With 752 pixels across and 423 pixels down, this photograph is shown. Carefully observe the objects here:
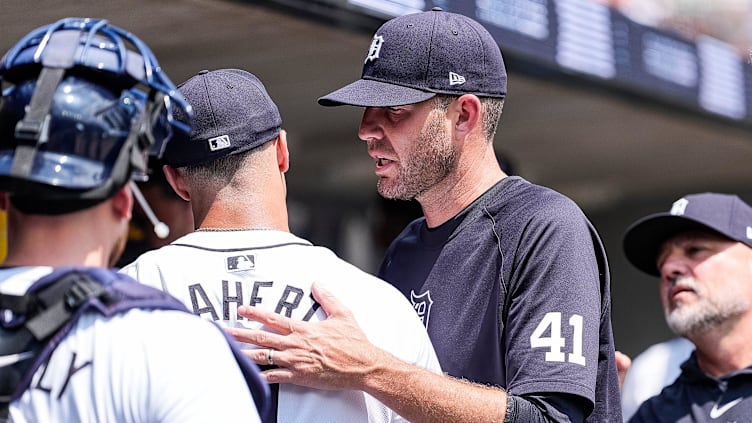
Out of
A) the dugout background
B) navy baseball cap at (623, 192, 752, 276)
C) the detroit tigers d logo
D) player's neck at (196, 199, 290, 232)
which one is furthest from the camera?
the dugout background

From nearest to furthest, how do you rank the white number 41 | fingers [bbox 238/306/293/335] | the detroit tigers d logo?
1. fingers [bbox 238/306/293/335]
2. the white number 41
3. the detroit tigers d logo

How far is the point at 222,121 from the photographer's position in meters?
2.09

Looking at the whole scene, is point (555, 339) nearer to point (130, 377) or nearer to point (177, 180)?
point (177, 180)

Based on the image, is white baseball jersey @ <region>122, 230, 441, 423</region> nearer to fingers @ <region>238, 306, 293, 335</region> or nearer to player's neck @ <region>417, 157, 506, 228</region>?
fingers @ <region>238, 306, 293, 335</region>

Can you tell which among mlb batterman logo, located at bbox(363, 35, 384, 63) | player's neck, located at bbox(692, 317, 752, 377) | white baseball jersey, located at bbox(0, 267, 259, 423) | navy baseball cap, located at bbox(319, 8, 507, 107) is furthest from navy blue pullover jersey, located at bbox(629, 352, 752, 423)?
white baseball jersey, located at bbox(0, 267, 259, 423)

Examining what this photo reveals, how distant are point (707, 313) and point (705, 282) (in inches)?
4.5

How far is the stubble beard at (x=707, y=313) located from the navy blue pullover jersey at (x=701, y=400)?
11 cm

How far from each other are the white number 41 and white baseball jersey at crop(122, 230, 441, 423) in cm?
26

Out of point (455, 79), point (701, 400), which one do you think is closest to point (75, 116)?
point (455, 79)

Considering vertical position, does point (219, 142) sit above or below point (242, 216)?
above

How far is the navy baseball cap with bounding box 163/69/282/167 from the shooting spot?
82.0 inches

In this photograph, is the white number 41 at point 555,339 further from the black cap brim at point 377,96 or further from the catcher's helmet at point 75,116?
the catcher's helmet at point 75,116

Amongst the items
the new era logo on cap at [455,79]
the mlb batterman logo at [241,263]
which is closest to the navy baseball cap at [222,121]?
the mlb batterman logo at [241,263]

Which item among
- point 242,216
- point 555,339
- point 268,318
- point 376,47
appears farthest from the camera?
point 376,47
